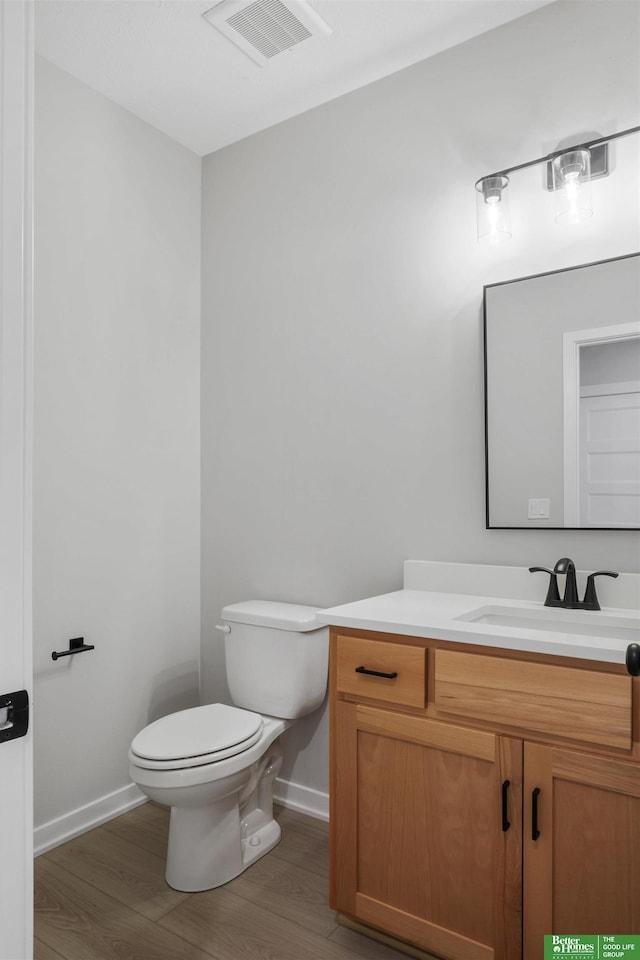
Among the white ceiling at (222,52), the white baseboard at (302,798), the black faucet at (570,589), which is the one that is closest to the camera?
the black faucet at (570,589)

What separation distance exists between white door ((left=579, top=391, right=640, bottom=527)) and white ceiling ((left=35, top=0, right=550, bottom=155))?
1.25 meters

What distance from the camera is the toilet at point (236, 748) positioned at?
72.0 inches

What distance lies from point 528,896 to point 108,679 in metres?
1.59

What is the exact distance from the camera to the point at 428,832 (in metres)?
1.53

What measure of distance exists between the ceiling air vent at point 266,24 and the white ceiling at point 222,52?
0.11 ft

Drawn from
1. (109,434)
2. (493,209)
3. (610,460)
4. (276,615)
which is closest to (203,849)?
(276,615)

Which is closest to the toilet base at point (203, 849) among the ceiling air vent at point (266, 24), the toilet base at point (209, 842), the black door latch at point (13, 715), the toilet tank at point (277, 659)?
the toilet base at point (209, 842)

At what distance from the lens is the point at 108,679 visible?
2355 mm

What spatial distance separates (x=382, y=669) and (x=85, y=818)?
138 cm

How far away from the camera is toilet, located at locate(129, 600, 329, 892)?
183cm

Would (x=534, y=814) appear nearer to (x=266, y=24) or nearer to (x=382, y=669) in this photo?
(x=382, y=669)

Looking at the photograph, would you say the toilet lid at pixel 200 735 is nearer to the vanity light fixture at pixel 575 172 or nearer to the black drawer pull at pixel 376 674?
the black drawer pull at pixel 376 674

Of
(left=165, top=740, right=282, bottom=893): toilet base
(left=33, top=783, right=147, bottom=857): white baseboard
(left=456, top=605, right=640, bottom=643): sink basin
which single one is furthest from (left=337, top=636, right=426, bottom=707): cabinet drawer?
(left=33, top=783, right=147, bottom=857): white baseboard

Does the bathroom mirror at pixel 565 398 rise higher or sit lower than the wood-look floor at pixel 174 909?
higher
